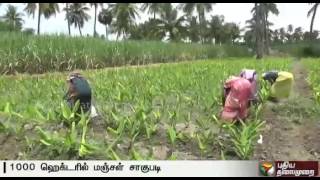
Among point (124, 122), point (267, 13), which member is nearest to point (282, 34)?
point (267, 13)

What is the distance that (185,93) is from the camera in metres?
5.89

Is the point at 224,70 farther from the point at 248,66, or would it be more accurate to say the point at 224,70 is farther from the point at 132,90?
the point at 132,90

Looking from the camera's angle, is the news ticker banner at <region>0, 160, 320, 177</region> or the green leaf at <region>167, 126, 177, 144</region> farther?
the green leaf at <region>167, 126, 177, 144</region>

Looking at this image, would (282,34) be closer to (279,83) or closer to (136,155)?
(279,83)

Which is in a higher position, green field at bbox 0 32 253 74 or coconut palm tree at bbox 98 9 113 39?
coconut palm tree at bbox 98 9 113 39

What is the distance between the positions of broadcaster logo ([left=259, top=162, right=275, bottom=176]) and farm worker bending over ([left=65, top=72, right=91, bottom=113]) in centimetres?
157

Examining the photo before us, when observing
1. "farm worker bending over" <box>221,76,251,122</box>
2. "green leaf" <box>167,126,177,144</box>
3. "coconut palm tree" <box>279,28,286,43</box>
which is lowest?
"green leaf" <box>167,126,177,144</box>

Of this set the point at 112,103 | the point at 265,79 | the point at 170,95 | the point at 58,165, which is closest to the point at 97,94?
the point at 112,103

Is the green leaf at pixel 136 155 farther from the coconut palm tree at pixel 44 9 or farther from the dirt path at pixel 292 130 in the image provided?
the coconut palm tree at pixel 44 9

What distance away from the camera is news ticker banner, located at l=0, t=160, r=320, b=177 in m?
4.23

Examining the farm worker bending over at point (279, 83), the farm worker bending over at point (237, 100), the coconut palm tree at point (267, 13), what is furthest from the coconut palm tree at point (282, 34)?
the farm worker bending over at point (237, 100)

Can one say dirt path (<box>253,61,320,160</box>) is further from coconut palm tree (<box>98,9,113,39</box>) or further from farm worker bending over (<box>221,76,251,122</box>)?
coconut palm tree (<box>98,9,113,39</box>)

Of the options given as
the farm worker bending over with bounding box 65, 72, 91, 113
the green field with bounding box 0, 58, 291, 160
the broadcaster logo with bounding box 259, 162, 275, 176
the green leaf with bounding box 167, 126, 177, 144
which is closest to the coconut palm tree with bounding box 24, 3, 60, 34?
the green field with bounding box 0, 58, 291, 160

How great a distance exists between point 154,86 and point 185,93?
33 centimetres
